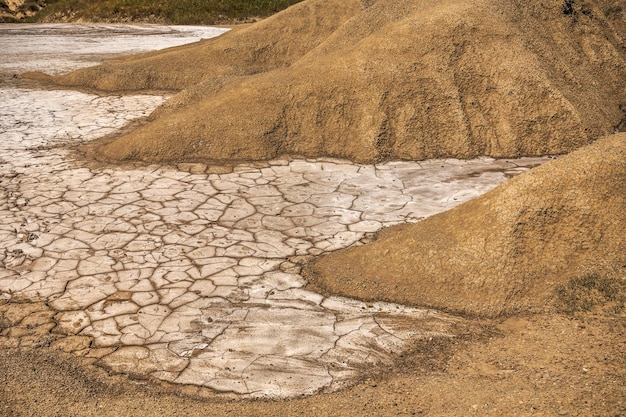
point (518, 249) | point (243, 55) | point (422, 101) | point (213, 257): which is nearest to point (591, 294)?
point (518, 249)

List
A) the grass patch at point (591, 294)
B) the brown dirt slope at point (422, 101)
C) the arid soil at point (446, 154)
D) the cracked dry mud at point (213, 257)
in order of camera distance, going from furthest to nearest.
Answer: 1. the brown dirt slope at point (422, 101)
2. the grass patch at point (591, 294)
3. the cracked dry mud at point (213, 257)
4. the arid soil at point (446, 154)

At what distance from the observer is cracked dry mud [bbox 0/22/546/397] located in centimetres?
348

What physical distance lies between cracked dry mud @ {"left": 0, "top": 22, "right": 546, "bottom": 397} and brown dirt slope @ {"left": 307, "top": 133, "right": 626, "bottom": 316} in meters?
0.20

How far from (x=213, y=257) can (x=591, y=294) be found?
2252 millimetres

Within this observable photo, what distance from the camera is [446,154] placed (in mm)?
6512

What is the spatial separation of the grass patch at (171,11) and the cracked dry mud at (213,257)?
13109 mm

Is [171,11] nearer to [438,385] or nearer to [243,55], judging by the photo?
[243,55]

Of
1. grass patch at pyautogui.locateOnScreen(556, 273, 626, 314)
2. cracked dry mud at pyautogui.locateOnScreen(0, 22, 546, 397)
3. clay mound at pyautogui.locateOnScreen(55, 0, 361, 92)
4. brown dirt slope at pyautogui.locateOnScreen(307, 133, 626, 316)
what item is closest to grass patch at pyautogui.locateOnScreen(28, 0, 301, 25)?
clay mound at pyautogui.locateOnScreen(55, 0, 361, 92)

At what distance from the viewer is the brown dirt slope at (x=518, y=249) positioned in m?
3.85

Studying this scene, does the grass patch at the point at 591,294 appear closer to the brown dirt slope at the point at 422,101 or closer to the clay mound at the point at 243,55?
the brown dirt slope at the point at 422,101

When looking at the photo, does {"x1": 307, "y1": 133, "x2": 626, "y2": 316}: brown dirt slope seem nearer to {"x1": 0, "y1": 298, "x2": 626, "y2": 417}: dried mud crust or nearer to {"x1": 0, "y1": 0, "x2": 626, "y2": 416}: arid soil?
{"x1": 0, "y1": 0, "x2": 626, "y2": 416}: arid soil

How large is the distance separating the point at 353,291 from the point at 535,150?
3.25 meters

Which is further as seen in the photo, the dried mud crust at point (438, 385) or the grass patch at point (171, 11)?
the grass patch at point (171, 11)

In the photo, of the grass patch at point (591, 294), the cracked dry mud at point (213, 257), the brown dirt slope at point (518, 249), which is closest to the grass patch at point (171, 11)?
the cracked dry mud at point (213, 257)
